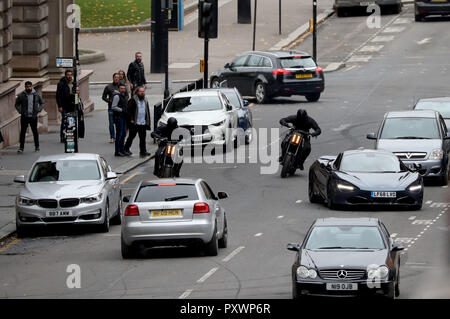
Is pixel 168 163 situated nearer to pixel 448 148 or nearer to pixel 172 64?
pixel 448 148

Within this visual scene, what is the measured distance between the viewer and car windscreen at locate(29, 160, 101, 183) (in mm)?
23969

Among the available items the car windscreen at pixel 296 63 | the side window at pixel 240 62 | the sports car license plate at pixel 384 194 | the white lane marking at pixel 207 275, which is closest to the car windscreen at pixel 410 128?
the sports car license plate at pixel 384 194

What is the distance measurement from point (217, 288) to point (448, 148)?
13.8 m

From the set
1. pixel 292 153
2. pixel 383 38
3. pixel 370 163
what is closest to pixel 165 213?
pixel 370 163

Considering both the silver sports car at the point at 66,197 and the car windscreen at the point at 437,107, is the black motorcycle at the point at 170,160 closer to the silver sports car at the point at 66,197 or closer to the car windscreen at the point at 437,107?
the silver sports car at the point at 66,197

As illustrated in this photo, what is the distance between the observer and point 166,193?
2038 centimetres

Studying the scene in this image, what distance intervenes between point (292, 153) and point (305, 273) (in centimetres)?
1386

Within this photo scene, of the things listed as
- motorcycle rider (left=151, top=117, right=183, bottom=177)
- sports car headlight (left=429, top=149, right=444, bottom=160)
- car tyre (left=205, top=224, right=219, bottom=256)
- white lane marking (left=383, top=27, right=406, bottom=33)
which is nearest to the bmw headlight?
car tyre (left=205, top=224, right=219, bottom=256)

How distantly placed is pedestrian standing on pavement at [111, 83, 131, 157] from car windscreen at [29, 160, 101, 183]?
28.3 feet

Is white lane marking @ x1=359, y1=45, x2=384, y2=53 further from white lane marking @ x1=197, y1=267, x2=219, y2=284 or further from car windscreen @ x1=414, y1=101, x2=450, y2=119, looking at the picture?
white lane marking @ x1=197, y1=267, x2=219, y2=284

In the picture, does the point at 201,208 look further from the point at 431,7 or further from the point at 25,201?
the point at 431,7

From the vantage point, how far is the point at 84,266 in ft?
65.0
